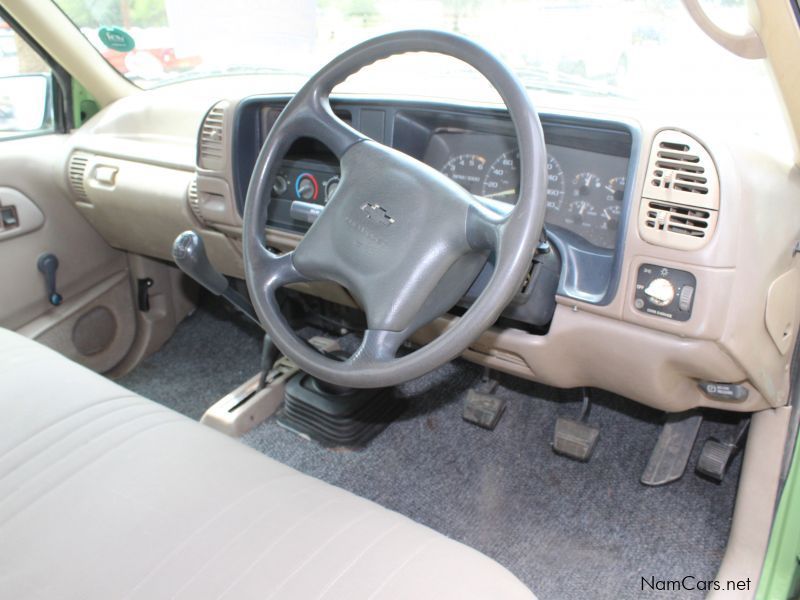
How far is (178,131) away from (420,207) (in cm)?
132

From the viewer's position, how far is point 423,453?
1881mm

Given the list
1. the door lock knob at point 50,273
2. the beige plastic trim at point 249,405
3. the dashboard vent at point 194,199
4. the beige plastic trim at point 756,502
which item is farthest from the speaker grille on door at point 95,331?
the beige plastic trim at point 756,502

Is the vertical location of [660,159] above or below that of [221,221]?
above

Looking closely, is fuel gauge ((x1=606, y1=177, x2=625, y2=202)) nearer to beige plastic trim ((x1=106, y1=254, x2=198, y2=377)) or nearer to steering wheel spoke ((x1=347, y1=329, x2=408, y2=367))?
steering wheel spoke ((x1=347, y1=329, x2=408, y2=367))

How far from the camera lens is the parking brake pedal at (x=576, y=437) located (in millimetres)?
1773

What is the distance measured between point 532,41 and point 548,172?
356 millimetres

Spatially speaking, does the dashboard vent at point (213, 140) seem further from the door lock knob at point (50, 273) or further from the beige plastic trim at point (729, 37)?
the beige plastic trim at point (729, 37)

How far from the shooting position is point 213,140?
1693mm

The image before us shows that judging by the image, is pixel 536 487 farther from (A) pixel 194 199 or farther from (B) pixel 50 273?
(B) pixel 50 273

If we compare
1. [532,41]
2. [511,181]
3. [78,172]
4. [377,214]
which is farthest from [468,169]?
[78,172]

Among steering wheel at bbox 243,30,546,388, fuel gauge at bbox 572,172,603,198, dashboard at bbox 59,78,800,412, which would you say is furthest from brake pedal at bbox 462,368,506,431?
steering wheel at bbox 243,30,546,388

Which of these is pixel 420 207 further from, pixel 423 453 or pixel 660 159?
pixel 423 453

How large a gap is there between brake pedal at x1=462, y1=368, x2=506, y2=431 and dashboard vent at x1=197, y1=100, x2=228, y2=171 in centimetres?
95

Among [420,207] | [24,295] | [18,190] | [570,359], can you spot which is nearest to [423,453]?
[570,359]
